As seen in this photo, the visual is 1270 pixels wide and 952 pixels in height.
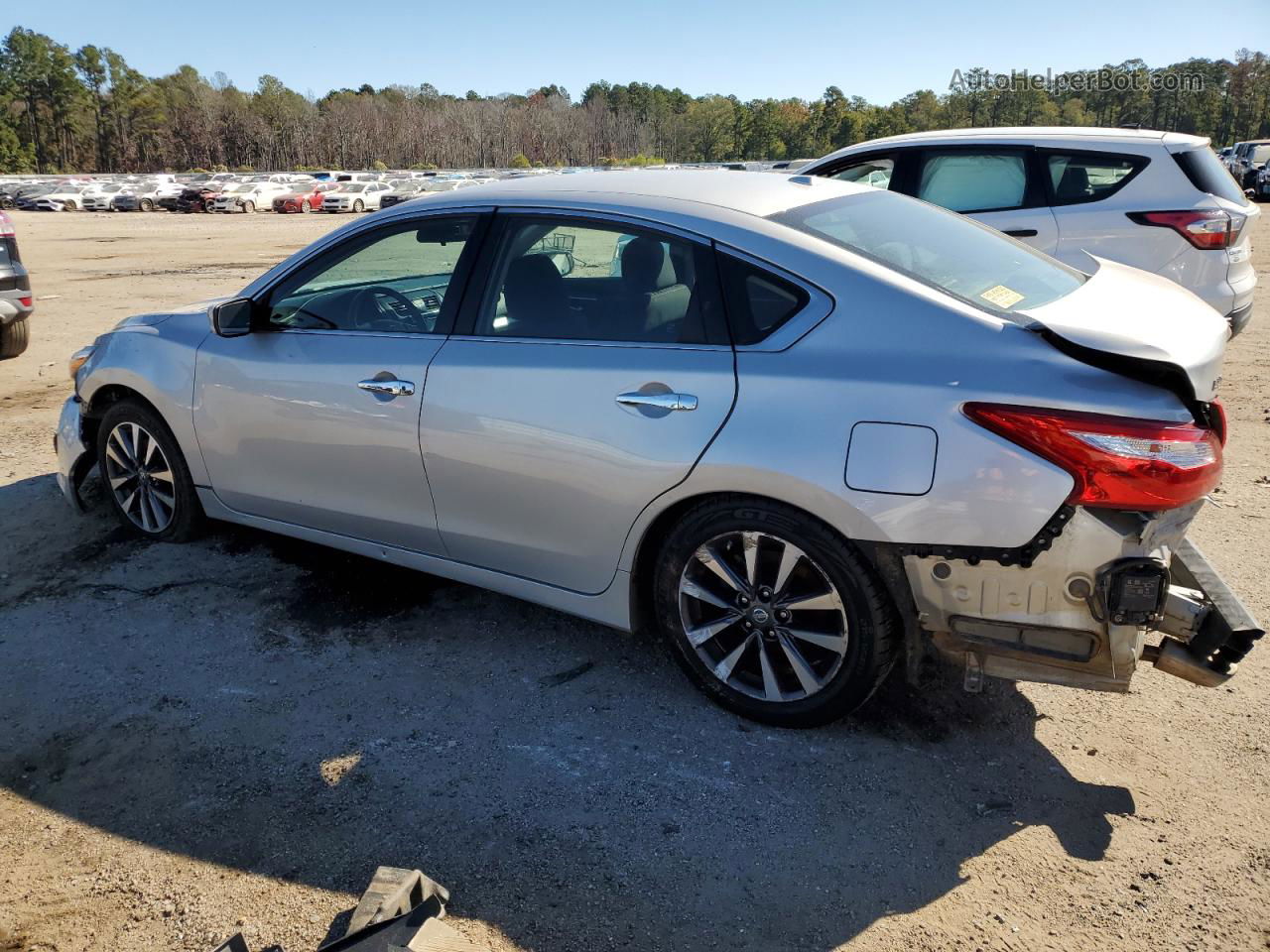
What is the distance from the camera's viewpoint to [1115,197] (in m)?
6.97

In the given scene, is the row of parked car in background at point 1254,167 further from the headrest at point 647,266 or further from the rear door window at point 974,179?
the headrest at point 647,266

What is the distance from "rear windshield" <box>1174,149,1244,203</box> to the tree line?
9635 cm

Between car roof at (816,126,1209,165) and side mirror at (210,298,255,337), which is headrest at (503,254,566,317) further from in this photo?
car roof at (816,126,1209,165)

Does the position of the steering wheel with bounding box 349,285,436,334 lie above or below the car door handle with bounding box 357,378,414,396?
above

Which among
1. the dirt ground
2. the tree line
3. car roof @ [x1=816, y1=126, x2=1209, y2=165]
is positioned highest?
the tree line

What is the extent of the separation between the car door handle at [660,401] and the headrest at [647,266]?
40cm

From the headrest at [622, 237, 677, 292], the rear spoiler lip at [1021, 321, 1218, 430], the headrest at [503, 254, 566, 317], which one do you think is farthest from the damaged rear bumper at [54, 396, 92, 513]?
the rear spoiler lip at [1021, 321, 1218, 430]

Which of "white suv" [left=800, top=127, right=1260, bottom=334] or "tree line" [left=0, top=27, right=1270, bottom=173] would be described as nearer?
"white suv" [left=800, top=127, right=1260, bottom=334]

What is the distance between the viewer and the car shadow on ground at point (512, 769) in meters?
2.67

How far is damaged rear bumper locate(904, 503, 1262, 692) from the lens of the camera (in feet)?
8.88

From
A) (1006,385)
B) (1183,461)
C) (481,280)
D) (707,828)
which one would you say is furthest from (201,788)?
(1183,461)

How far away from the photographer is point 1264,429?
6.67 meters

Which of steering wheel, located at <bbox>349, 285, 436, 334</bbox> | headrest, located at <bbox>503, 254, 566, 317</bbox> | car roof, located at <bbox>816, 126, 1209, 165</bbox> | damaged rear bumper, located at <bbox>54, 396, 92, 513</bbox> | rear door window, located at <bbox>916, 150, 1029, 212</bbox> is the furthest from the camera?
rear door window, located at <bbox>916, 150, 1029, 212</bbox>

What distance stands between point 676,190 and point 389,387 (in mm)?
1262
